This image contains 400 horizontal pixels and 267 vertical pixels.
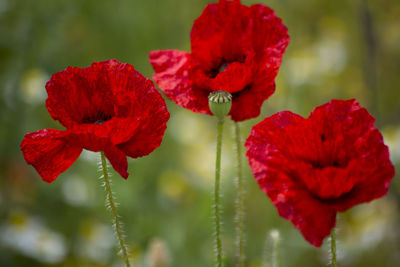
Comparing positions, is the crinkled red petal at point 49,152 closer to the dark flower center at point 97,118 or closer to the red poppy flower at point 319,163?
the dark flower center at point 97,118

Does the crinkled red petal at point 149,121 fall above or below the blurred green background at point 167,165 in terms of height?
below

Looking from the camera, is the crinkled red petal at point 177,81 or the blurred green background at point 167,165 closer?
the crinkled red petal at point 177,81

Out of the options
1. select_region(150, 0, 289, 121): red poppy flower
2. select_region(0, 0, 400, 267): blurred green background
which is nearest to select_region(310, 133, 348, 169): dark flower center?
select_region(150, 0, 289, 121): red poppy flower

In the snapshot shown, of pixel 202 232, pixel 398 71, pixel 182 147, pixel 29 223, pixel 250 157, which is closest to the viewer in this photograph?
pixel 250 157

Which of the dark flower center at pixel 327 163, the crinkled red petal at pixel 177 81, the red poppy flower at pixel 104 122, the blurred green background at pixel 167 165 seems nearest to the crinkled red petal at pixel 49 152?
the red poppy flower at pixel 104 122

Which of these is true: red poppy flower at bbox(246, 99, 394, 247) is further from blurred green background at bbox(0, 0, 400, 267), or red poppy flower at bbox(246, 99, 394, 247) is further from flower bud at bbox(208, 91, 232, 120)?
blurred green background at bbox(0, 0, 400, 267)

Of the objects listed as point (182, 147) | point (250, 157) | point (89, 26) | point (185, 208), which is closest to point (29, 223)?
point (185, 208)

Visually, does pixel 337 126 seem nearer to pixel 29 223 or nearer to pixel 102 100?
pixel 102 100
